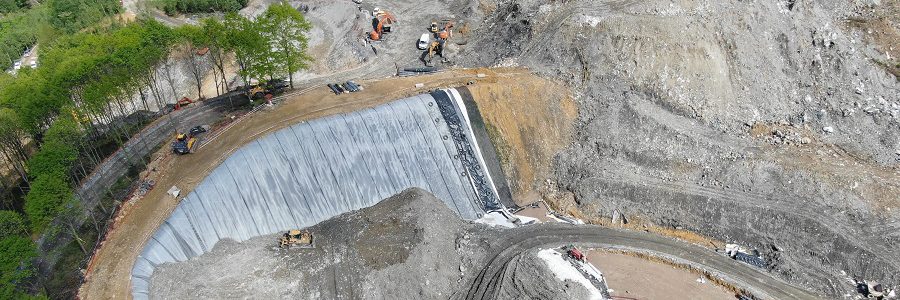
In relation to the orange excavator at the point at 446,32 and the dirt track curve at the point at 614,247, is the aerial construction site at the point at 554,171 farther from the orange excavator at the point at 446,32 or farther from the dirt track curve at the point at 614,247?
the orange excavator at the point at 446,32

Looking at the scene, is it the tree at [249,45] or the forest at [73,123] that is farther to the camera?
the tree at [249,45]

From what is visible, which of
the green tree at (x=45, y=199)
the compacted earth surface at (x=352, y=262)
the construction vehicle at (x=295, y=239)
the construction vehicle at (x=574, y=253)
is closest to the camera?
the green tree at (x=45, y=199)

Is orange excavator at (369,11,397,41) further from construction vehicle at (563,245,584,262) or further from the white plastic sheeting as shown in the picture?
construction vehicle at (563,245,584,262)

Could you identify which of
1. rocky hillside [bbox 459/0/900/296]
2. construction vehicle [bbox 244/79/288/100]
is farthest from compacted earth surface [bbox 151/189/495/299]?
construction vehicle [bbox 244/79/288/100]

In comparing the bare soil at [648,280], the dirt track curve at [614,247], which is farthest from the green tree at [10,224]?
the bare soil at [648,280]

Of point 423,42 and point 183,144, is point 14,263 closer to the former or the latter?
point 183,144

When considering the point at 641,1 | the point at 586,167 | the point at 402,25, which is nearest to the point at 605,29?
the point at 641,1
